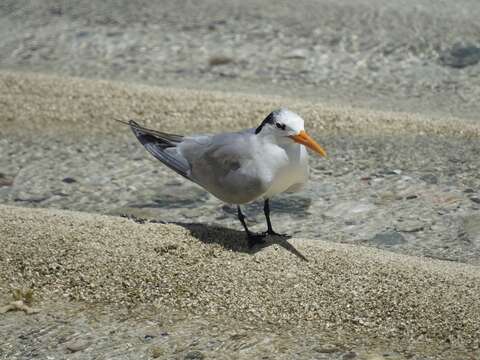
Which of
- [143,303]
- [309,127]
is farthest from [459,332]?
[309,127]

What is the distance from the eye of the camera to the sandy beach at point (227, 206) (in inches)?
133

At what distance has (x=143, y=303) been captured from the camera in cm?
356

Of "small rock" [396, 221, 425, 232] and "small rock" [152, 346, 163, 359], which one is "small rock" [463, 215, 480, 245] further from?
"small rock" [152, 346, 163, 359]

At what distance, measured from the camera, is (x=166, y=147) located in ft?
14.0

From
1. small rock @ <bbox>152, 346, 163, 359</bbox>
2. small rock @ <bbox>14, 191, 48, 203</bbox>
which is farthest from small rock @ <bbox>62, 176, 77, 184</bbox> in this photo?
small rock @ <bbox>152, 346, 163, 359</bbox>

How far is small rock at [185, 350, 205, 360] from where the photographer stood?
10.5ft

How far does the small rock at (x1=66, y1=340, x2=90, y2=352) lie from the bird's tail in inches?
42.3

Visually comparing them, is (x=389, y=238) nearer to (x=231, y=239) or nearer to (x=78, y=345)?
(x=231, y=239)

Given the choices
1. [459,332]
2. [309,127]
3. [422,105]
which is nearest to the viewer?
[459,332]

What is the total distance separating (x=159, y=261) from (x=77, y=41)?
4.07 m

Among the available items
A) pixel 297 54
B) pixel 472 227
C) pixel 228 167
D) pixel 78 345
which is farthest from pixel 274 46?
pixel 78 345

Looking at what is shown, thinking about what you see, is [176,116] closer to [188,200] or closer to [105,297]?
[188,200]

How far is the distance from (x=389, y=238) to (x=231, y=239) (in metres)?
0.82

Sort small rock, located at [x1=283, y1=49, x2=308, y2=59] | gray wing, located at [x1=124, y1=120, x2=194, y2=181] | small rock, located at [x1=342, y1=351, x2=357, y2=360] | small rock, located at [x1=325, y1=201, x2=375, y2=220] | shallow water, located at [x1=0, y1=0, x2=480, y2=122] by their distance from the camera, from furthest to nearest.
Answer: small rock, located at [x1=283, y1=49, x2=308, y2=59] → shallow water, located at [x1=0, y1=0, x2=480, y2=122] → small rock, located at [x1=325, y1=201, x2=375, y2=220] → gray wing, located at [x1=124, y1=120, x2=194, y2=181] → small rock, located at [x1=342, y1=351, x2=357, y2=360]
